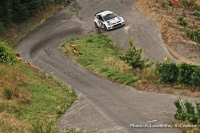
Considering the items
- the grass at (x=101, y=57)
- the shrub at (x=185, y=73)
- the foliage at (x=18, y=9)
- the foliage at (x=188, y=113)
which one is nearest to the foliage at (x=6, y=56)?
the grass at (x=101, y=57)

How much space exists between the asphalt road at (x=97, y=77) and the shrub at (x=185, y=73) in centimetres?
143

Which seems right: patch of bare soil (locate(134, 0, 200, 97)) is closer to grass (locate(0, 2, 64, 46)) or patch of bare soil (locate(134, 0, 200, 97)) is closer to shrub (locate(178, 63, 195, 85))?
shrub (locate(178, 63, 195, 85))

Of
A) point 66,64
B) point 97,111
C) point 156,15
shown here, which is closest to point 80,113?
point 97,111

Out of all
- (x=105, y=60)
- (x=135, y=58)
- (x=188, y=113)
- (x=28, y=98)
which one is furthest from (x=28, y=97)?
(x=105, y=60)

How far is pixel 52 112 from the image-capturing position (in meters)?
18.2

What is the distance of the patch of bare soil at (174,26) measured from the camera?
94.8ft

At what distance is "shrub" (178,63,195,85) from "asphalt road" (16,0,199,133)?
4.68 ft

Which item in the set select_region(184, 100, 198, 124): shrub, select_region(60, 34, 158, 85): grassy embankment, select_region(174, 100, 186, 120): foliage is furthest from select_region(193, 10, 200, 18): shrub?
select_region(184, 100, 198, 124): shrub

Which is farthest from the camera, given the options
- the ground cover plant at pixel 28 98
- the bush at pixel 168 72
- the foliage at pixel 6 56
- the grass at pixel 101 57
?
the foliage at pixel 6 56

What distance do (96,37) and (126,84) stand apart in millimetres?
12949

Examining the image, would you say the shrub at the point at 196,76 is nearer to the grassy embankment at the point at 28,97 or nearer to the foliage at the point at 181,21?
the grassy embankment at the point at 28,97

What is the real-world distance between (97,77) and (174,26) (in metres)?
13.0

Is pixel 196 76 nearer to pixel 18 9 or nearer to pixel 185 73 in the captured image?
pixel 185 73

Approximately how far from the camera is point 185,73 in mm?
19156
